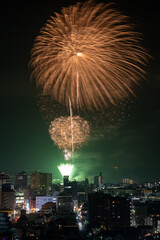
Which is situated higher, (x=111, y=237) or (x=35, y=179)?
(x=35, y=179)

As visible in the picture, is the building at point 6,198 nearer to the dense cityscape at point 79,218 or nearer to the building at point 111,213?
the dense cityscape at point 79,218

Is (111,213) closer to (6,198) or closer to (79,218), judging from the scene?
(79,218)

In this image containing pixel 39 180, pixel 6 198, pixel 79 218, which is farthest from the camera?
pixel 39 180

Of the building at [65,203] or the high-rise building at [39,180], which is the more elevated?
the high-rise building at [39,180]

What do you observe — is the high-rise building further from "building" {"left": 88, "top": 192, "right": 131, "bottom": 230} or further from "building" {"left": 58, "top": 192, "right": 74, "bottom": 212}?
"building" {"left": 88, "top": 192, "right": 131, "bottom": 230}

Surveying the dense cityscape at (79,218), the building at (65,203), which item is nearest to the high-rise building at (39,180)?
the dense cityscape at (79,218)

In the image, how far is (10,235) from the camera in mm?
14430

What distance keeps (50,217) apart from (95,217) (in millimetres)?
4660

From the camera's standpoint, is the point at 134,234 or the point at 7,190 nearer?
the point at 134,234

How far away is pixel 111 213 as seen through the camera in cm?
2817

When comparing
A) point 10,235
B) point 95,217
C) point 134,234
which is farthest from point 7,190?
point 10,235

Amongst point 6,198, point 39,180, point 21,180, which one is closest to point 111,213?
point 6,198

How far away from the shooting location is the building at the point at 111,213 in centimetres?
2762

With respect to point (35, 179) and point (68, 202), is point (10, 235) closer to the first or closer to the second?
point (68, 202)
